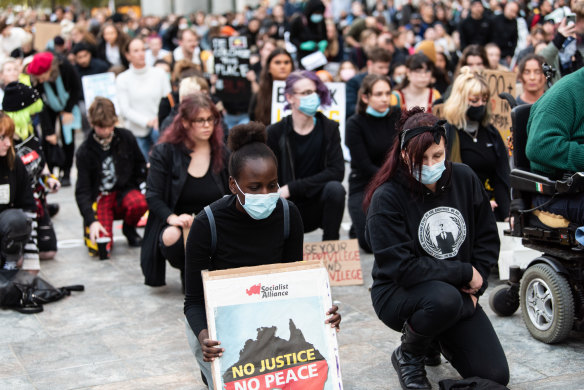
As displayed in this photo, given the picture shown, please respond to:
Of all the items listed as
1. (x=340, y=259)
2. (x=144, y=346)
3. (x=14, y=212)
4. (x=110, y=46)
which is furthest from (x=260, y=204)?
(x=110, y=46)

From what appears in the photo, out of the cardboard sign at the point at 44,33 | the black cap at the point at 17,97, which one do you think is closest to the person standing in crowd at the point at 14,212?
the black cap at the point at 17,97

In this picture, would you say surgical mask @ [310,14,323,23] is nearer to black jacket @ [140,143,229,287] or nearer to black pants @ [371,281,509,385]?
black jacket @ [140,143,229,287]

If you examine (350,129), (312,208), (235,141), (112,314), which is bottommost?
(112,314)

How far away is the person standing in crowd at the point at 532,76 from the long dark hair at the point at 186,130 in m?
2.74

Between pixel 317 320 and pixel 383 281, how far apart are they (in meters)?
0.76

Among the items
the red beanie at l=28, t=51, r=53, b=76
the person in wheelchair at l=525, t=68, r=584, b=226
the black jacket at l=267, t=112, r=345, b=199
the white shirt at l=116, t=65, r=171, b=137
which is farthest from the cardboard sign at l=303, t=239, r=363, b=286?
the red beanie at l=28, t=51, r=53, b=76

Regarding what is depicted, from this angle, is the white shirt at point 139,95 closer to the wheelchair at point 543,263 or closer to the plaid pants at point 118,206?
the plaid pants at point 118,206

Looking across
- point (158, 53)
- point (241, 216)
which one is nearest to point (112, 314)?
point (241, 216)

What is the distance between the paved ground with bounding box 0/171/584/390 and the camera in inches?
180

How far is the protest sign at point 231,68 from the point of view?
422 inches

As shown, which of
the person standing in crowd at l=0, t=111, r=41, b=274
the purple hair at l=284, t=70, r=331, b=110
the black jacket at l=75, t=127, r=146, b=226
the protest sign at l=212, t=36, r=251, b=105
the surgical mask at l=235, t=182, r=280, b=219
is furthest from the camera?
the protest sign at l=212, t=36, r=251, b=105

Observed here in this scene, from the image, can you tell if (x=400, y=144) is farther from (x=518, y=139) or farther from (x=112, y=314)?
(x=112, y=314)

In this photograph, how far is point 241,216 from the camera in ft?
12.8

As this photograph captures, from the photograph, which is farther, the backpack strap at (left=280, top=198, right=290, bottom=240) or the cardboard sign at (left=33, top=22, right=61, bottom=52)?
the cardboard sign at (left=33, top=22, right=61, bottom=52)
